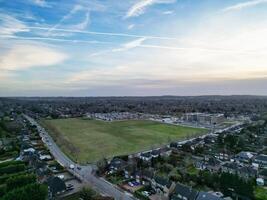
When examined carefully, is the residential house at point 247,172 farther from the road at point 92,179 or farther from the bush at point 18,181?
the bush at point 18,181

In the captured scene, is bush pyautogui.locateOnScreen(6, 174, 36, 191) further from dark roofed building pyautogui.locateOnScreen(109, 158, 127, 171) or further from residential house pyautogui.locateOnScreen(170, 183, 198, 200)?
residential house pyautogui.locateOnScreen(170, 183, 198, 200)

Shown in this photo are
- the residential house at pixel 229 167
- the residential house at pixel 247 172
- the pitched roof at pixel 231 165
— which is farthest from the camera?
the pitched roof at pixel 231 165

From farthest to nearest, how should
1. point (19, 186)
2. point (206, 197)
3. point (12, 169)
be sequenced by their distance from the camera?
point (12, 169) < point (19, 186) < point (206, 197)

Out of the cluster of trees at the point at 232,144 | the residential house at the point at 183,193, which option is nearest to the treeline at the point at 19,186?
the residential house at the point at 183,193

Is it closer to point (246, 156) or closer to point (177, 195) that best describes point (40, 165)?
point (177, 195)

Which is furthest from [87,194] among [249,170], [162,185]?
[249,170]

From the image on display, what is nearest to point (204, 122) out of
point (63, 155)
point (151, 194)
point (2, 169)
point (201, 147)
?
point (201, 147)

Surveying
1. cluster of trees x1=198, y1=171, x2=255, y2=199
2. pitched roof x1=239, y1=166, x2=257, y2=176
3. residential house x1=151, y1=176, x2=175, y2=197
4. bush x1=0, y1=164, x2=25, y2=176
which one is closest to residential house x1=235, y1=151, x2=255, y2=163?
pitched roof x1=239, y1=166, x2=257, y2=176

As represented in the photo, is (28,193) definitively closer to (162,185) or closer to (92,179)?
(92,179)
